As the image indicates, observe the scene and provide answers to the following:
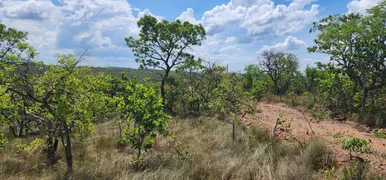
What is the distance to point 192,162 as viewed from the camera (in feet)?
19.0

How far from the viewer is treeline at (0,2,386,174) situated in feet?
15.3

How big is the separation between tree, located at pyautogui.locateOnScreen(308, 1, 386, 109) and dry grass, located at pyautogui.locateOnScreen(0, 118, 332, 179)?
6280mm

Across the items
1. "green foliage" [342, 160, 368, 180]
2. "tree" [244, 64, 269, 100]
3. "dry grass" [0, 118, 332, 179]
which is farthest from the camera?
"tree" [244, 64, 269, 100]

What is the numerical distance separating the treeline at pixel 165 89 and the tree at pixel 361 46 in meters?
0.03

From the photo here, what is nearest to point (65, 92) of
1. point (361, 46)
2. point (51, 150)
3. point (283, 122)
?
point (51, 150)

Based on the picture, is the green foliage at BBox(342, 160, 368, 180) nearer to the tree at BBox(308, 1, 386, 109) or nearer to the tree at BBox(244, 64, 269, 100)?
the tree at BBox(308, 1, 386, 109)

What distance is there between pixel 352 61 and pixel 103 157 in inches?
423

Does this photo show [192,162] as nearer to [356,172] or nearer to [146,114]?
[146,114]

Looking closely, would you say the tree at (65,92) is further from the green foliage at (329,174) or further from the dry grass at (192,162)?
the green foliage at (329,174)

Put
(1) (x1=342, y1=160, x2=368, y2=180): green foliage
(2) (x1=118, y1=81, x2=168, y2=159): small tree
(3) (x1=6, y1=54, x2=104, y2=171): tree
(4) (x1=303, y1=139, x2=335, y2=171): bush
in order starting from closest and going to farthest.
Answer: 1. (3) (x1=6, y1=54, x2=104, y2=171): tree
2. (1) (x1=342, y1=160, x2=368, y2=180): green foliage
3. (2) (x1=118, y1=81, x2=168, y2=159): small tree
4. (4) (x1=303, y1=139, x2=335, y2=171): bush

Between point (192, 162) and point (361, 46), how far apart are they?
30.1 ft

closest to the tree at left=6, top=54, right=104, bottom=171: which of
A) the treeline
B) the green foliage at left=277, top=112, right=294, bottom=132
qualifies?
the treeline

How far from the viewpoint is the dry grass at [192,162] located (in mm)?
5180

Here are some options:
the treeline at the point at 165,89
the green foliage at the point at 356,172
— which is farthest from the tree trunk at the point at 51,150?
the green foliage at the point at 356,172
